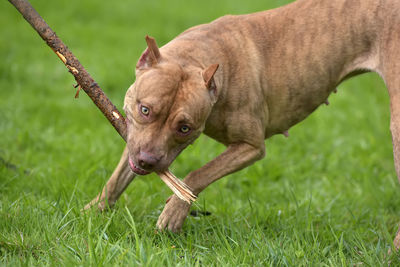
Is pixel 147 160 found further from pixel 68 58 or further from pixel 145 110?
pixel 68 58

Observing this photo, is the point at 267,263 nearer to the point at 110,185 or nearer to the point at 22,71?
the point at 110,185

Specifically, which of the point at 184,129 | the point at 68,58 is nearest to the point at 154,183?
the point at 184,129

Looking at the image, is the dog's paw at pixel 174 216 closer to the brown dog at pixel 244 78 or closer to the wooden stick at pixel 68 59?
the brown dog at pixel 244 78

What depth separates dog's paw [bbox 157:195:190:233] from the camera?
3939 millimetres

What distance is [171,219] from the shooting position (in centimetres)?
394

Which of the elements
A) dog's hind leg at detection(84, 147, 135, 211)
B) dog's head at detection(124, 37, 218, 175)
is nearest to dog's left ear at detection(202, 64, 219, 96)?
dog's head at detection(124, 37, 218, 175)

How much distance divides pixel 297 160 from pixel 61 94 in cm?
342

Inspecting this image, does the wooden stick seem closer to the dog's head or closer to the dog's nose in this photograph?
the dog's head

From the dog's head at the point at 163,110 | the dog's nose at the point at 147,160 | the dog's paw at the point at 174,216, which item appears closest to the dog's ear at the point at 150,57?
the dog's head at the point at 163,110

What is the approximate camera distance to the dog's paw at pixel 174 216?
12.9 ft

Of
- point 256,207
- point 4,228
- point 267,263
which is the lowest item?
point 256,207

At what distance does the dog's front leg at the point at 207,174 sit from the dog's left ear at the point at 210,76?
0.60 metres

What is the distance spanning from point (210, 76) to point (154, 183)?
175 centimetres

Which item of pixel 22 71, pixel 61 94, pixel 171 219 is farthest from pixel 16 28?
pixel 171 219
